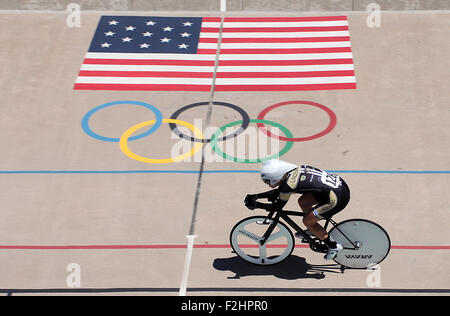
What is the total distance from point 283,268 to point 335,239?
824 millimetres

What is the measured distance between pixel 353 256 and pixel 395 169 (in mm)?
2957

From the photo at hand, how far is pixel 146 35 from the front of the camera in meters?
17.0

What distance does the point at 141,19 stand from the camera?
17.7 metres

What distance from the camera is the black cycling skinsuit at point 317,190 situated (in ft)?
31.1

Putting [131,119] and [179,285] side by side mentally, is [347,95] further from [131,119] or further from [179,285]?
[179,285]

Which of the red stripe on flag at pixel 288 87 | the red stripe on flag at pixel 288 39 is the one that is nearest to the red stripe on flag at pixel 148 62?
the red stripe on flag at pixel 288 39

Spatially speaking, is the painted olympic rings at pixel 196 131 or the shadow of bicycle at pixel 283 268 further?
the painted olympic rings at pixel 196 131

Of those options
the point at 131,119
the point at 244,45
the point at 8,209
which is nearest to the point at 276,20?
the point at 244,45

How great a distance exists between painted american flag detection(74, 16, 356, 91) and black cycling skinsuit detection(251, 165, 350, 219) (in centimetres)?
568

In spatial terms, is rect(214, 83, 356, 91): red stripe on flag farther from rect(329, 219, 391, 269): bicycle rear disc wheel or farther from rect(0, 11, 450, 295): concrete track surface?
rect(329, 219, 391, 269): bicycle rear disc wheel

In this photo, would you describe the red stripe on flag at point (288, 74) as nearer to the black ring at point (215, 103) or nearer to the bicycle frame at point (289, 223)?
the black ring at point (215, 103)

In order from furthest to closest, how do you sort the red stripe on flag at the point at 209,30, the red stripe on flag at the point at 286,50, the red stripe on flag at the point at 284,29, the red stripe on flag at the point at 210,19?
1. the red stripe on flag at the point at 210,19
2. the red stripe on flag at the point at 209,30
3. the red stripe on flag at the point at 284,29
4. the red stripe on flag at the point at 286,50

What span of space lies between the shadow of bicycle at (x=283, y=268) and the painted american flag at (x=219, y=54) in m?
5.42

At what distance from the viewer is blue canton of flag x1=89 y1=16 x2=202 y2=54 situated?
16.6 m
